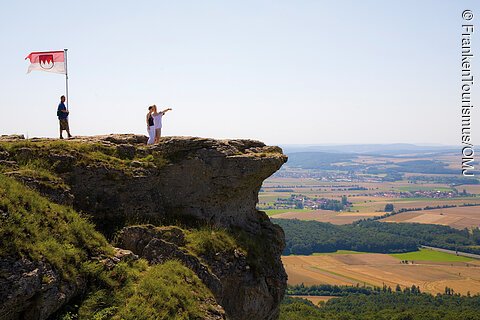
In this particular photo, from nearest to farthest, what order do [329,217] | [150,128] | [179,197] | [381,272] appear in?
[179,197] < [150,128] < [381,272] < [329,217]

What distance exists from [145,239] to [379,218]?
18076 cm

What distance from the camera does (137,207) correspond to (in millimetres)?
16359

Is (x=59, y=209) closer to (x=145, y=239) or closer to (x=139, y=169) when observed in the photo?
(x=145, y=239)

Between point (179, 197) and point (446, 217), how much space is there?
7091 inches

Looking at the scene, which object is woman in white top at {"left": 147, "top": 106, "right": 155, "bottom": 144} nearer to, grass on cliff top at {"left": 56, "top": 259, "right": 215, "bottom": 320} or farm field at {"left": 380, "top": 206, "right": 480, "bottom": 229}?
grass on cliff top at {"left": 56, "top": 259, "right": 215, "bottom": 320}

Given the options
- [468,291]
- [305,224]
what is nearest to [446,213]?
[305,224]

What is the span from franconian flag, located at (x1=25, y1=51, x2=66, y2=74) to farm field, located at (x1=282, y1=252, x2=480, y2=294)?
3236 inches

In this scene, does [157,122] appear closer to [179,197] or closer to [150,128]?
[150,128]

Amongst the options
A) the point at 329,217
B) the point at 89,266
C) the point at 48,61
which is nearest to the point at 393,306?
the point at 48,61

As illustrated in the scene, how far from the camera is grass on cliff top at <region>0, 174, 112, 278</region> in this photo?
10555 millimetres

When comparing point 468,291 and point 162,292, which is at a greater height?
point 162,292

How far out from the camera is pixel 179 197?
17578 millimetres

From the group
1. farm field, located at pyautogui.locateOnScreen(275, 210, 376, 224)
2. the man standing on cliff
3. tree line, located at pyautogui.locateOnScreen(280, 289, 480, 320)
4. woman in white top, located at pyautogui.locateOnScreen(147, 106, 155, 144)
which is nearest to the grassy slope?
woman in white top, located at pyautogui.locateOnScreen(147, 106, 155, 144)

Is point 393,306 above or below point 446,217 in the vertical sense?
above
